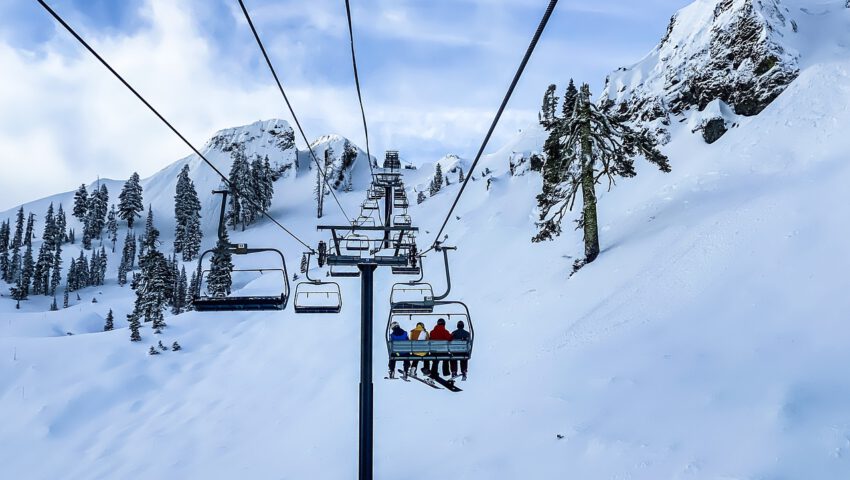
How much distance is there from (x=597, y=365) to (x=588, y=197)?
9474mm

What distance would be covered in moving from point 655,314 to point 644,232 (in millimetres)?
8319

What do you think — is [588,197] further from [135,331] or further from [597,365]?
[135,331]

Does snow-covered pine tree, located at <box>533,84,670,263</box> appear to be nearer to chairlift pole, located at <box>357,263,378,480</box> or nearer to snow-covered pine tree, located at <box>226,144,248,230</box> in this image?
chairlift pole, located at <box>357,263,378,480</box>

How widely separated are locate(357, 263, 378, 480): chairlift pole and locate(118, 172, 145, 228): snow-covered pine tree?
12134 centimetres

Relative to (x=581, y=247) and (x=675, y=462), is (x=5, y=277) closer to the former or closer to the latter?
(x=581, y=247)

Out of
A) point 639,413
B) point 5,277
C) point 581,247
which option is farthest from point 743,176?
point 5,277

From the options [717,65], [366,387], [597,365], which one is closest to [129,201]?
[717,65]

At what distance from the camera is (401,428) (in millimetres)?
14961

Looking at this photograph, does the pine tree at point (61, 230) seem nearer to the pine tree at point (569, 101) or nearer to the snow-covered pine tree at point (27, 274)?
the snow-covered pine tree at point (27, 274)

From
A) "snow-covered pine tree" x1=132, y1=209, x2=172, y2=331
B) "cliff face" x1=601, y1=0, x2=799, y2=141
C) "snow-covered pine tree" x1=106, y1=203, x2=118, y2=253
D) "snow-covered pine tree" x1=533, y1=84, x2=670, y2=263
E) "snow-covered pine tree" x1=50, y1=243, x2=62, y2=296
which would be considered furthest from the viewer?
"snow-covered pine tree" x1=106, y1=203, x2=118, y2=253

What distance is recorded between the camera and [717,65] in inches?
1267

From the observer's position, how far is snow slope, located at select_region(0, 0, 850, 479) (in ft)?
29.2

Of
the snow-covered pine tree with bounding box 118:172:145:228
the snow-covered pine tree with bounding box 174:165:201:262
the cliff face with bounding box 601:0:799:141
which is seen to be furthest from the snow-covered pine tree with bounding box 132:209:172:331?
the snow-covered pine tree with bounding box 118:172:145:228

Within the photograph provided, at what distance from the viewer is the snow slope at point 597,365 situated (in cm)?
891
